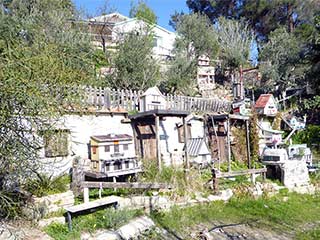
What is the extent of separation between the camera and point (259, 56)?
90.2 feet

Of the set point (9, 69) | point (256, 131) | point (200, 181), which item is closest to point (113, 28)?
point (256, 131)

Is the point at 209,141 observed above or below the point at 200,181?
above

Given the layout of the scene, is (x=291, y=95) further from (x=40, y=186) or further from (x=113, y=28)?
(x=40, y=186)

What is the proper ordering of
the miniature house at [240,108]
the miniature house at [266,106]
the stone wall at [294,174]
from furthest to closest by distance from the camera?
1. the miniature house at [266,106]
2. the miniature house at [240,108]
3. the stone wall at [294,174]

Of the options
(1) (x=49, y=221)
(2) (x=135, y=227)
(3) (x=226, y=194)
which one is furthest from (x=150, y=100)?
(1) (x=49, y=221)

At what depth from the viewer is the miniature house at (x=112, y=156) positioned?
9.80 meters

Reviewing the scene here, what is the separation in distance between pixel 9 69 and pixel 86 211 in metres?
4.19

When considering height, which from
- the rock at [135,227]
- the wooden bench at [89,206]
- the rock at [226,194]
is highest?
the wooden bench at [89,206]

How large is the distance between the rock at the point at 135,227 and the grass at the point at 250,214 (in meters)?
0.34

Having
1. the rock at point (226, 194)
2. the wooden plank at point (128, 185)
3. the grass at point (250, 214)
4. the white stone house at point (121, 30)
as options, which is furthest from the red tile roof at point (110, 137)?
the white stone house at point (121, 30)

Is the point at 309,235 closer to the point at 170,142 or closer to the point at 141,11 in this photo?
the point at 170,142

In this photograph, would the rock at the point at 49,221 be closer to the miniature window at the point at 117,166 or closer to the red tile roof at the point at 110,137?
the miniature window at the point at 117,166

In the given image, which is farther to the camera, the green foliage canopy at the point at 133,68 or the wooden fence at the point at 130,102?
the green foliage canopy at the point at 133,68

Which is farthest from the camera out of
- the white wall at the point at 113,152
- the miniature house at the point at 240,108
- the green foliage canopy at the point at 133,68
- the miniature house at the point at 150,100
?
the green foliage canopy at the point at 133,68
